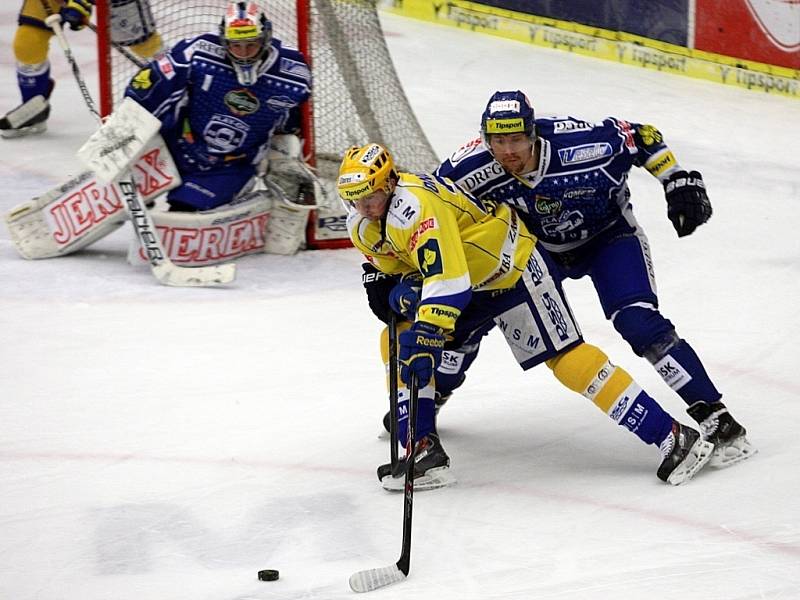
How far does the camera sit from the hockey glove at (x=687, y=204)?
3.96 meters

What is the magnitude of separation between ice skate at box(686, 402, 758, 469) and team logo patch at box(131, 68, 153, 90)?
279cm

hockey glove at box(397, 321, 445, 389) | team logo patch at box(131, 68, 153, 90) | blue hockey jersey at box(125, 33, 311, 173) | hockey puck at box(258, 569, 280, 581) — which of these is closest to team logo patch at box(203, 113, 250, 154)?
blue hockey jersey at box(125, 33, 311, 173)

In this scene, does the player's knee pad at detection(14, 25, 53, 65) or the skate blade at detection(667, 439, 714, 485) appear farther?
the player's knee pad at detection(14, 25, 53, 65)

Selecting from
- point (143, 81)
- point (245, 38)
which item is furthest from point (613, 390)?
point (143, 81)

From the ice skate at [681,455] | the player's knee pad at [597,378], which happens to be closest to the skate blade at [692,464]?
the ice skate at [681,455]

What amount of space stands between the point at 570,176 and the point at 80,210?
267cm

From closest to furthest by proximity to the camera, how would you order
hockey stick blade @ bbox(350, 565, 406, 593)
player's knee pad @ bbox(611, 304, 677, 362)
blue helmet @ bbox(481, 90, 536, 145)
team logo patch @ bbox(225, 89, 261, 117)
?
hockey stick blade @ bbox(350, 565, 406, 593)
blue helmet @ bbox(481, 90, 536, 145)
player's knee pad @ bbox(611, 304, 677, 362)
team logo patch @ bbox(225, 89, 261, 117)

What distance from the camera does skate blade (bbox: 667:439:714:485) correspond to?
372 cm

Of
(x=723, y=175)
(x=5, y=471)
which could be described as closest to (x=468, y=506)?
(x=5, y=471)

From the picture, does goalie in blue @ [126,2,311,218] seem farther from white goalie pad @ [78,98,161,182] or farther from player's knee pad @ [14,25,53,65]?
player's knee pad @ [14,25,53,65]

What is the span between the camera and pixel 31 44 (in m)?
7.24

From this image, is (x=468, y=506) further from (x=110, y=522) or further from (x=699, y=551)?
(x=110, y=522)

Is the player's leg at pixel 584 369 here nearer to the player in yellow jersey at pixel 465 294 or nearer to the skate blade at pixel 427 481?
the player in yellow jersey at pixel 465 294

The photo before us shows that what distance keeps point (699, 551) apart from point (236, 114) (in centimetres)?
317
